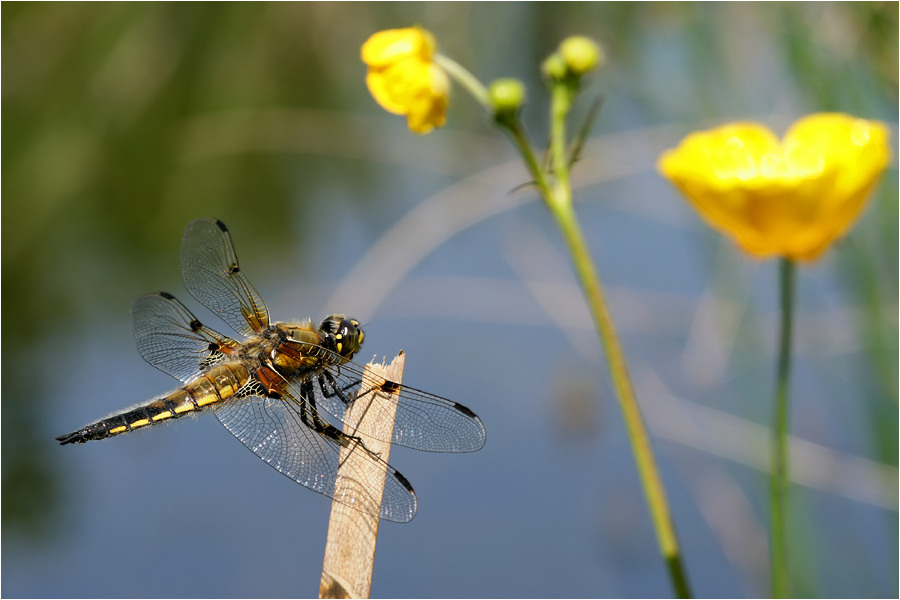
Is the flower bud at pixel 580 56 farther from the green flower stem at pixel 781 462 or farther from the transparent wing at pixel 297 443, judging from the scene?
the transparent wing at pixel 297 443

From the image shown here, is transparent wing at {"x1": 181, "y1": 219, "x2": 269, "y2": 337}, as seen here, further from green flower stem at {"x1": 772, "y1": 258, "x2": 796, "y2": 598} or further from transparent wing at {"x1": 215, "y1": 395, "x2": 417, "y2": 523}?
green flower stem at {"x1": 772, "y1": 258, "x2": 796, "y2": 598}

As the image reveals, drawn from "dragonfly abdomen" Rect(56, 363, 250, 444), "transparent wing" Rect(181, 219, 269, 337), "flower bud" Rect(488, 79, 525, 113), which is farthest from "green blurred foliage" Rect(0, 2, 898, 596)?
"flower bud" Rect(488, 79, 525, 113)

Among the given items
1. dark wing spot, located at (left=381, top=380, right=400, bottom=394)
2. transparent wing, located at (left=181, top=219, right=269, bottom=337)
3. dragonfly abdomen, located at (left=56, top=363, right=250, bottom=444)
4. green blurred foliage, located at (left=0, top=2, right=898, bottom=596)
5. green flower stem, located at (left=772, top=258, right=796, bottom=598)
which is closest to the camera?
green flower stem, located at (left=772, top=258, right=796, bottom=598)

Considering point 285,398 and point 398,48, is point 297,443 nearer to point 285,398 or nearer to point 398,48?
point 285,398

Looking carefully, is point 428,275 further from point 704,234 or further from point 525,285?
point 704,234

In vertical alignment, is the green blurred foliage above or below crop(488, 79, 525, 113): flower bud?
above

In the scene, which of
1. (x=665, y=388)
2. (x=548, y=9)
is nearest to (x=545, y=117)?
(x=548, y=9)

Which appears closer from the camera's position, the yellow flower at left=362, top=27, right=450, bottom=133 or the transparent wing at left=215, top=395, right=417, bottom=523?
the yellow flower at left=362, top=27, right=450, bottom=133
